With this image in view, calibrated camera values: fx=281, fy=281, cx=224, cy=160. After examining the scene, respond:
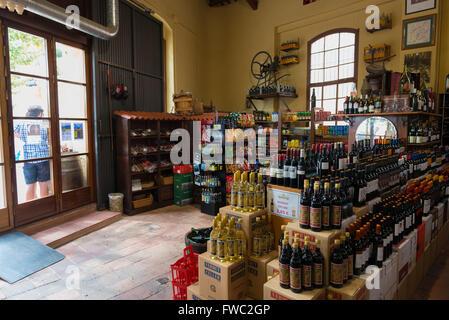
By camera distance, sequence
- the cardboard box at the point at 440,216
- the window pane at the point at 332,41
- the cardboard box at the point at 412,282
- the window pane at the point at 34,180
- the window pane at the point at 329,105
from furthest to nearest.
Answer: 1. the window pane at the point at 329,105
2. the window pane at the point at 332,41
3. the window pane at the point at 34,180
4. the cardboard box at the point at 440,216
5. the cardboard box at the point at 412,282

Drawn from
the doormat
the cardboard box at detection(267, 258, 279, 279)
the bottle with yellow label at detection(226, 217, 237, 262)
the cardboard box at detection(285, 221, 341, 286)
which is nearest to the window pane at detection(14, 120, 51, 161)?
the doormat

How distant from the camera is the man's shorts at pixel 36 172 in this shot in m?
4.52

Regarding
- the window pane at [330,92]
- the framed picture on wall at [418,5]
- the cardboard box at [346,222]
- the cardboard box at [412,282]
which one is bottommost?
the cardboard box at [412,282]

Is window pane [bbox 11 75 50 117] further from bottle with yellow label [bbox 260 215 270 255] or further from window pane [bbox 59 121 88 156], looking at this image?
bottle with yellow label [bbox 260 215 270 255]

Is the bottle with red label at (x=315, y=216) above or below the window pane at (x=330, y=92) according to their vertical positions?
below

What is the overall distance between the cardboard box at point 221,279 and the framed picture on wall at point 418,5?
660 centimetres

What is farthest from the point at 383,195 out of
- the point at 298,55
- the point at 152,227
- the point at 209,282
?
the point at 298,55

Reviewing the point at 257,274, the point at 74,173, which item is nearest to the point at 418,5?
the point at 257,274

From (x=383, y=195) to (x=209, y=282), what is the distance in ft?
6.58

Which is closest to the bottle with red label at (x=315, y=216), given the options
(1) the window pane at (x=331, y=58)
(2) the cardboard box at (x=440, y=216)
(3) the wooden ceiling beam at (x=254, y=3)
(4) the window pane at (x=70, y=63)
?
(2) the cardboard box at (x=440, y=216)

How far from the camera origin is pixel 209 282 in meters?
2.24

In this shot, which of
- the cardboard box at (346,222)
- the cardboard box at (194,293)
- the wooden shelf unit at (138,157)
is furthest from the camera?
the wooden shelf unit at (138,157)

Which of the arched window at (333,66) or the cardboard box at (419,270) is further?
the arched window at (333,66)

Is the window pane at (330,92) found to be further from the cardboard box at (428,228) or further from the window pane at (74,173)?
the window pane at (74,173)
